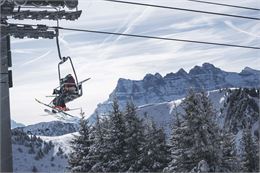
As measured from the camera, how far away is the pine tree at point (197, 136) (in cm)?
3228

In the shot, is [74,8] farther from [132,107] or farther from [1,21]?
[132,107]

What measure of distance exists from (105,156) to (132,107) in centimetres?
417

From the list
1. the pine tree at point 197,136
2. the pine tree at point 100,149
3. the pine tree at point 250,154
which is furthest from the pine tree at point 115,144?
the pine tree at point 250,154

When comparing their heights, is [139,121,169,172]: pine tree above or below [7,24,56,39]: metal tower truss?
below

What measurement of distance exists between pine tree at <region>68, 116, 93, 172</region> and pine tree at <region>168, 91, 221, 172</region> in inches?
301

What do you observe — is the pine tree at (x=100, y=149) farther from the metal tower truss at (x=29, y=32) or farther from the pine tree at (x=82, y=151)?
→ the metal tower truss at (x=29, y=32)

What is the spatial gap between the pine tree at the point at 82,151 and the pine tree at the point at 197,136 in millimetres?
7635

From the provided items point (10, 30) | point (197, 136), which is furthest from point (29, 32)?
point (197, 136)

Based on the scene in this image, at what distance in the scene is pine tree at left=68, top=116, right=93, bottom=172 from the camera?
39.0 m

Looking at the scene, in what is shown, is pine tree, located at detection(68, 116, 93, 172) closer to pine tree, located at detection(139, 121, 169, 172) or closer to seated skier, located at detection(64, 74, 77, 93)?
pine tree, located at detection(139, 121, 169, 172)

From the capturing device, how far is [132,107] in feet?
124

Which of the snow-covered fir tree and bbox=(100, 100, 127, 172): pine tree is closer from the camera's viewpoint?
bbox=(100, 100, 127, 172): pine tree

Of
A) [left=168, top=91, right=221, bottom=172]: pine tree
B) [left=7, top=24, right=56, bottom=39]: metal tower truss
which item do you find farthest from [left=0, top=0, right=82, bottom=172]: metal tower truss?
[left=168, top=91, right=221, bottom=172]: pine tree

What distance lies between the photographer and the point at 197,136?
32.6m
